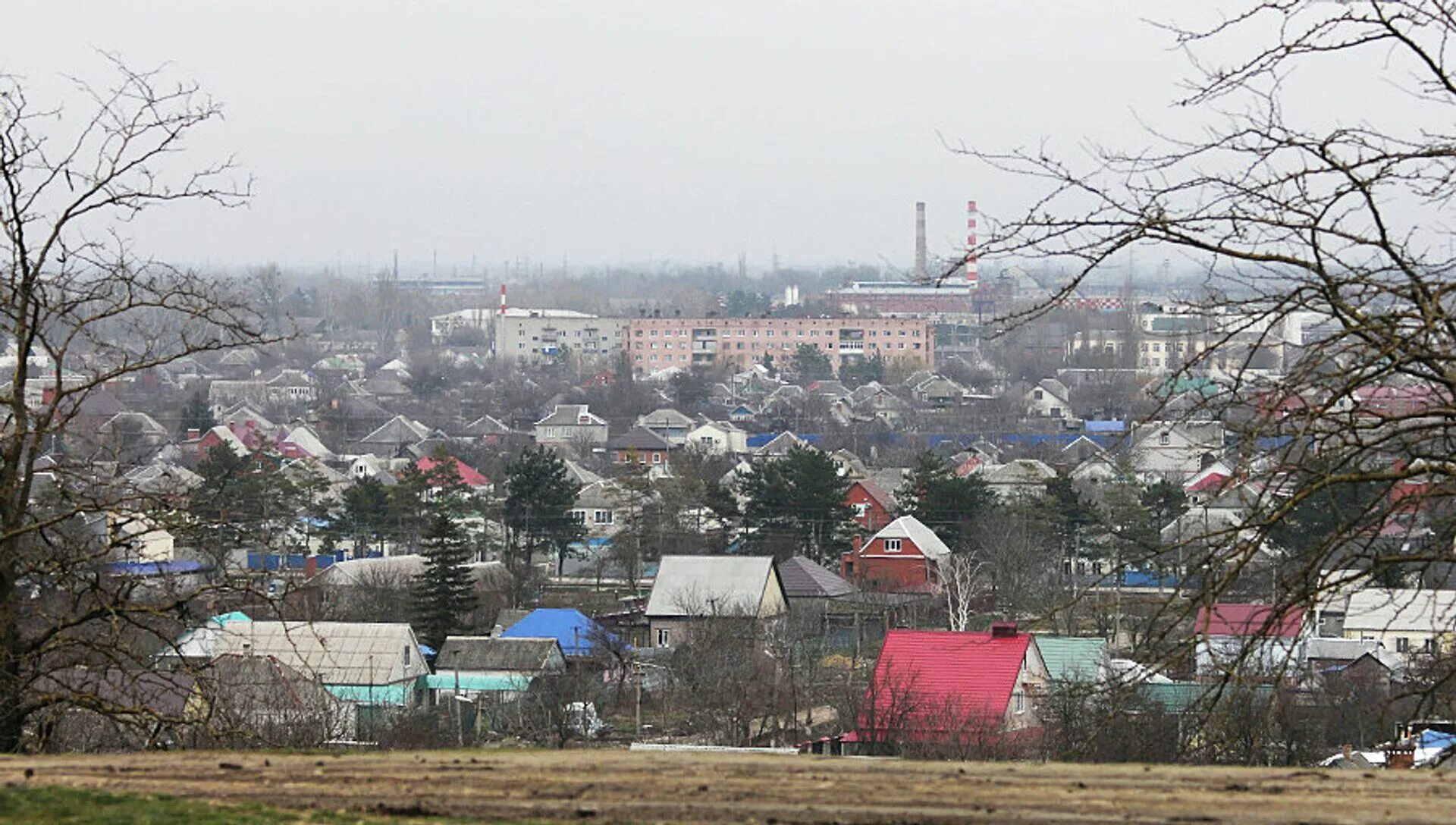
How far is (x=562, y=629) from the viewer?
80.4 feet

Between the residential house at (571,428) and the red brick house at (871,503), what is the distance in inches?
826

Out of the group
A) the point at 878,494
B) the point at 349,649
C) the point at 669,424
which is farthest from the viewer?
the point at 669,424

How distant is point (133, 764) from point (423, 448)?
51.4 meters

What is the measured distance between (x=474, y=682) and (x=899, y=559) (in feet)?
37.3

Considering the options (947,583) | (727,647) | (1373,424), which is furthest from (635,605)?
(1373,424)

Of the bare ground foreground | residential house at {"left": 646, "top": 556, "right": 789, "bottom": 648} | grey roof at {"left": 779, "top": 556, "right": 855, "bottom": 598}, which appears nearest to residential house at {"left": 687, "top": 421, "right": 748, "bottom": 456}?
grey roof at {"left": 779, "top": 556, "right": 855, "bottom": 598}

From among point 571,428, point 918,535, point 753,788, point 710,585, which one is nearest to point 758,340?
point 571,428

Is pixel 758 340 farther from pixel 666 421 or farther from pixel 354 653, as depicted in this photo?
pixel 354 653

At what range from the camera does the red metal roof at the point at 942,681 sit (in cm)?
1538

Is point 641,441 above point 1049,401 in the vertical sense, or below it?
below

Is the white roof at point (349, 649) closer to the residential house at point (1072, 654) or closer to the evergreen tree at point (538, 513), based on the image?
the residential house at point (1072, 654)

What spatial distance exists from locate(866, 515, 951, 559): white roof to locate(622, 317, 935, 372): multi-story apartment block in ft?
217

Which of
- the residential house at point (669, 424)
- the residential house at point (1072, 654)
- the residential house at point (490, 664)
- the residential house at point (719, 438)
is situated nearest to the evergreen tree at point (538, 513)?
the residential house at point (490, 664)

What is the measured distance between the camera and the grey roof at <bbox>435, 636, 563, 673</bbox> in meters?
22.0
